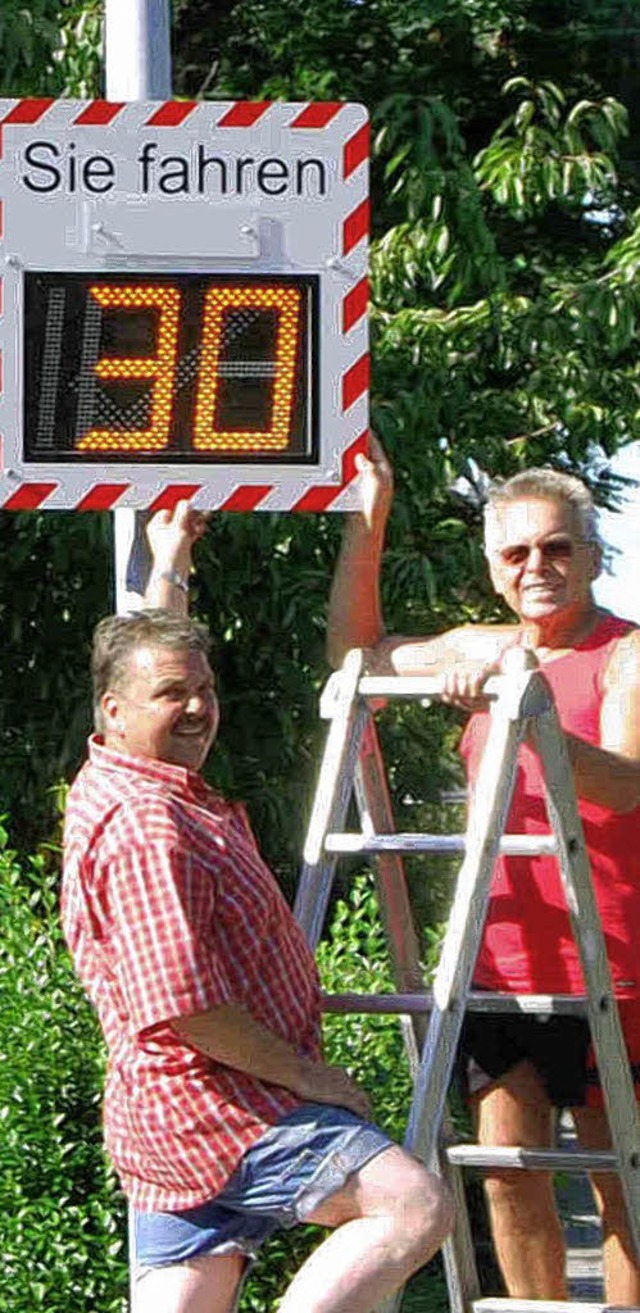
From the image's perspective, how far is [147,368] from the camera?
20.5ft

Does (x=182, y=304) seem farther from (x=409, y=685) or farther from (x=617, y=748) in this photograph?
(x=617, y=748)

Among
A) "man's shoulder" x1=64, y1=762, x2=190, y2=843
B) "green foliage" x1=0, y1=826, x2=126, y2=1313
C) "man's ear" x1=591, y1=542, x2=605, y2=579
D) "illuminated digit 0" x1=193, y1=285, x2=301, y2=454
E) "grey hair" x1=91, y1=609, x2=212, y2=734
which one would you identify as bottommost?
"green foliage" x1=0, y1=826, x2=126, y2=1313

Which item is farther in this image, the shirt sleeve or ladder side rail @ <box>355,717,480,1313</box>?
ladder side rail @ <box>355,717,480,1313</box>

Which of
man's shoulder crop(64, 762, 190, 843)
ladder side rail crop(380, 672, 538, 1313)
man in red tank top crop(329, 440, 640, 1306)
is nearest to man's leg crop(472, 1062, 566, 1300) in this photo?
man in red tank top crop(329, 440, 640, 1306)

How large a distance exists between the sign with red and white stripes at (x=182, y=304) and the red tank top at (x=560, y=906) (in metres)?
0.60

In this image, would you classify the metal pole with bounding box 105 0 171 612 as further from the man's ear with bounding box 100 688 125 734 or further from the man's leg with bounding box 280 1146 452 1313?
the man's leg with bounding box 280 1146 452 1313

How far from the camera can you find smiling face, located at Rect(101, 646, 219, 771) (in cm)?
530

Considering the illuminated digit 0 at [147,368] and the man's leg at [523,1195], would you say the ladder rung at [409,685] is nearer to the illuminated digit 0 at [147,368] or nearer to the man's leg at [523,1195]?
the illuminated digit 0 at [147,368]

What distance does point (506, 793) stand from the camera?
5840mm

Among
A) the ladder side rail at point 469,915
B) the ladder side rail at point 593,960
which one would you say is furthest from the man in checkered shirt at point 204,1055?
the ladder side rail at point 593,960

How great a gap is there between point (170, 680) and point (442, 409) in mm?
5059

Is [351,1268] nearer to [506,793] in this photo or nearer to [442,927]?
[506,793]

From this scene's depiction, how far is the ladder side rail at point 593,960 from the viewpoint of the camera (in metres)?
5.78

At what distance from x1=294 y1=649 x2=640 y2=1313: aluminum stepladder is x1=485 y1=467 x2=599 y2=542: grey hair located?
1.18 feet
